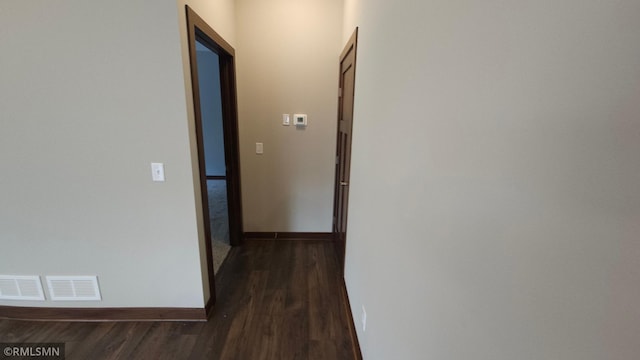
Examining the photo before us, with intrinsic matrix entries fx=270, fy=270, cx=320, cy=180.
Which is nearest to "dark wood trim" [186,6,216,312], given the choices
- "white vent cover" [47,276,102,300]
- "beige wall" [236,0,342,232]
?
"white vent cover" [47,276,102,300]

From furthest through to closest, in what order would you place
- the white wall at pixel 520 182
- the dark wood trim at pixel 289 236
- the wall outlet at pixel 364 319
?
1. the dark wood trim at pixel 289 236
2. the wall outlet at pixel 364 319
3. the white wall at pixel 520 182

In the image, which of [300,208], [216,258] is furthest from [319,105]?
[216,258]

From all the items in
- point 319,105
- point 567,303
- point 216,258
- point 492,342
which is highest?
point 319,105

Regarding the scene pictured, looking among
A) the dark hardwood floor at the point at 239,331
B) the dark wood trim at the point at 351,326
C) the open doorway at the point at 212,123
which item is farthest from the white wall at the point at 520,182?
the open doorway at the point at 212,123

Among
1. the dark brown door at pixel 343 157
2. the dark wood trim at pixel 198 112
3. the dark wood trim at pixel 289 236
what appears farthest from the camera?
the dark wood trim at pixel 289 236

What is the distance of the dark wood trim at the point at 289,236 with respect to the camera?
3322mm

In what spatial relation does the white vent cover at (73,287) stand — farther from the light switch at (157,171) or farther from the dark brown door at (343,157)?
the dark brown door at (343,157)

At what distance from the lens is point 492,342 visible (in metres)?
0.52

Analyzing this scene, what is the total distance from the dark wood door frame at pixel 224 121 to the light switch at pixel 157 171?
233 mm

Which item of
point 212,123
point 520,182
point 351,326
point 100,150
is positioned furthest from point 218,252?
point 212,123

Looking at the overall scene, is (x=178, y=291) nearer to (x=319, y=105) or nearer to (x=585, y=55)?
(x=319, y=105)

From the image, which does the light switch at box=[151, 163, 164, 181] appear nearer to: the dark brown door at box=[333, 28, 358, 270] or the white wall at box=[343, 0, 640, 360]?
the dark brown door at box=[333, 28, 358, 270]

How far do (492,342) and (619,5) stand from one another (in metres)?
0.56

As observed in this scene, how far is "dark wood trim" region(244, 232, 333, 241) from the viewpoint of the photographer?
332 cm
